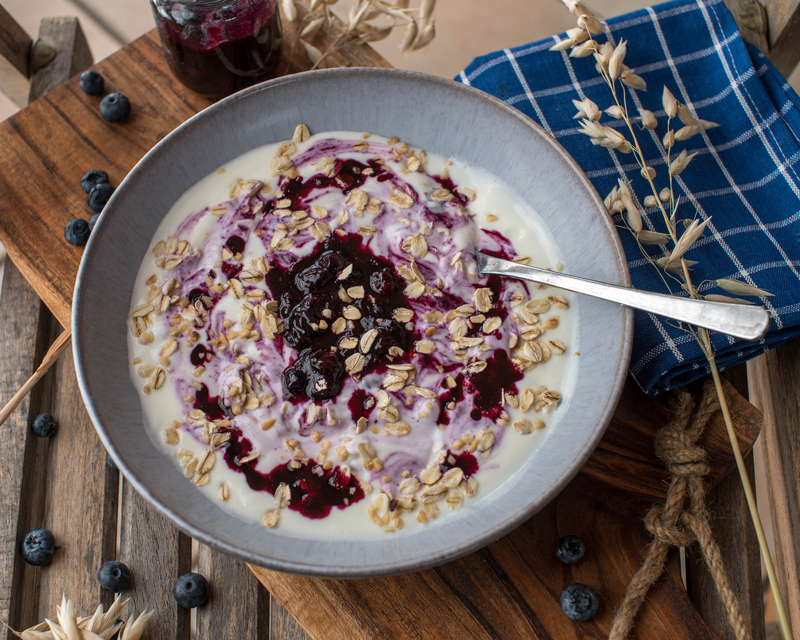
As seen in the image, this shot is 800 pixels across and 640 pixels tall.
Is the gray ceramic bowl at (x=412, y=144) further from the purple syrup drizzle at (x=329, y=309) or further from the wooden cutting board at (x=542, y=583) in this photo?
the purple syrup drizzle at (x=329, y=309)

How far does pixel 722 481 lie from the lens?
4.88 feet

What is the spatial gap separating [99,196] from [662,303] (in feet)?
4.38

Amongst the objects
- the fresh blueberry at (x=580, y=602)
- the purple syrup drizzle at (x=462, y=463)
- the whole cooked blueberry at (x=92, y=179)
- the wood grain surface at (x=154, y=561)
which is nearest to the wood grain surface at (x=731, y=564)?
the fresh blueberry at (x=580, y=602)

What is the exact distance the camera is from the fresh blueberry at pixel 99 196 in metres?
1.59

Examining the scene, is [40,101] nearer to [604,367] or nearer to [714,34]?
[604,367]

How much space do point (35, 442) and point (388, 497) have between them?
0.94 m

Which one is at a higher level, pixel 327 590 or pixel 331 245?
pixel 331 245

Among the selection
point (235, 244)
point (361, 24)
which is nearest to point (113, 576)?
point (235, 244)

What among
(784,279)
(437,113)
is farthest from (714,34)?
(437,113)

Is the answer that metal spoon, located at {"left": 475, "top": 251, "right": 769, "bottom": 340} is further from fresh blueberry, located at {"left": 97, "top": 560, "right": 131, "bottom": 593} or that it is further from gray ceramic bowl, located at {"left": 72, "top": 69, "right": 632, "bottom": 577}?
fresh blueberry, located at {"left": 97, "top": 560, "right": 131, "bottom": 593}

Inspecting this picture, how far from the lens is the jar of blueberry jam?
4.84ft

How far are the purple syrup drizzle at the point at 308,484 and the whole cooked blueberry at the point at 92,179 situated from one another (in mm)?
823

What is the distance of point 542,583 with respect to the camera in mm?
1370

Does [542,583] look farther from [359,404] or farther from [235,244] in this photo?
[235,244]
